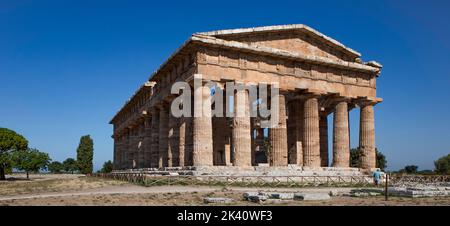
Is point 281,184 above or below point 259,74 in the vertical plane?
below

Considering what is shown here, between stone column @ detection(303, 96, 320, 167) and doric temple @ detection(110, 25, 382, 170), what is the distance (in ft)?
0.24

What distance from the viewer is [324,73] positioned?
32.4 m

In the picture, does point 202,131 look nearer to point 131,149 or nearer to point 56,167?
point 131,149

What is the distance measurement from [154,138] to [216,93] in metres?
9.10

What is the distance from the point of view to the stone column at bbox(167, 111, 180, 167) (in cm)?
3114

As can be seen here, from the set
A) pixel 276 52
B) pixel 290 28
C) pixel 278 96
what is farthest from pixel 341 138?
pixel 290 28

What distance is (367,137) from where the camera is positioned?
33.6m

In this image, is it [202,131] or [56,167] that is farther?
[56,167]

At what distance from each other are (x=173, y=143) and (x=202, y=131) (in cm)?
554
